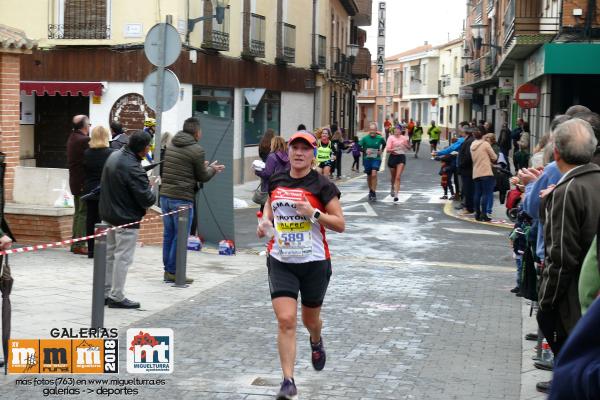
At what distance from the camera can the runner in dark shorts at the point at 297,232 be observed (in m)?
6.22

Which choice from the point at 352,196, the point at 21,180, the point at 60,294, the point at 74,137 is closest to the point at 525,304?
the point at 60,294

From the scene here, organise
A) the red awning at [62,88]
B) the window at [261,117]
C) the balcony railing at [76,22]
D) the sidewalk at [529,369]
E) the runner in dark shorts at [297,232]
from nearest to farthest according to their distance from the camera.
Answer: the runner in dark shorts at [297,232]
the sidewalk at [529,369]
the balcony railing at [76,22]
the red awning at [62,88]
the window at [261,117]

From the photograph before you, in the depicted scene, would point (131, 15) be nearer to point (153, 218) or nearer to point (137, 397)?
point (153, 218)

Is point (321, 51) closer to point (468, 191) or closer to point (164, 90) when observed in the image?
point (468, 191)

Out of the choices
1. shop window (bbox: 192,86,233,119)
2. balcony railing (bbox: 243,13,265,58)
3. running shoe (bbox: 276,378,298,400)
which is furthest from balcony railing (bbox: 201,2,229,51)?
running shoe (bbox: 276,378,298,400)

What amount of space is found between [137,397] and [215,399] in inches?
20.6

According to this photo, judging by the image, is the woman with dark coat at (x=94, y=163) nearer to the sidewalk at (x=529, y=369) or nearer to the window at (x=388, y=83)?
the sidewalk at (x=529, y=369)

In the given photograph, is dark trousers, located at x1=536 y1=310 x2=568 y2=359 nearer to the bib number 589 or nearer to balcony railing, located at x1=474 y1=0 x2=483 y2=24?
the bib number 589

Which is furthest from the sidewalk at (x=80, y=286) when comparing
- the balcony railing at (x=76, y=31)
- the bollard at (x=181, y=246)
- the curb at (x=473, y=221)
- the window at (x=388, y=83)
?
the window at (x=388, y=83)

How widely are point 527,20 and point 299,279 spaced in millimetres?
23949

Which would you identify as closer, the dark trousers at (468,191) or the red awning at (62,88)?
the dark trousers at (468,191)

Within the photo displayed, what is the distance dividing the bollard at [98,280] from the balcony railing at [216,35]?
56.3 ft

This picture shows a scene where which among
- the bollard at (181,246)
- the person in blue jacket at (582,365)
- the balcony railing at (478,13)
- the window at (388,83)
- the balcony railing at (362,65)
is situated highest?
the balcony railing at (478,13)

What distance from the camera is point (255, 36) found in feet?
93.0
